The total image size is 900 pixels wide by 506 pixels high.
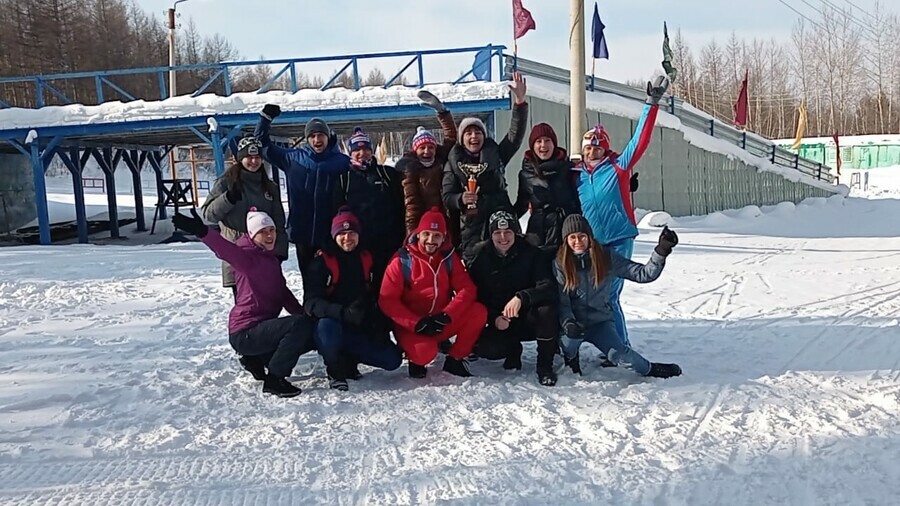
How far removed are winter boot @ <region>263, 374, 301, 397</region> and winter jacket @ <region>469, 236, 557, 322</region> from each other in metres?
1.32

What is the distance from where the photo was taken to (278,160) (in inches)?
175

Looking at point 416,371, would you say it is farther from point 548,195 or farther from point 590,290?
point 548,195

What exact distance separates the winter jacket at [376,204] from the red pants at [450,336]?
2.03ft

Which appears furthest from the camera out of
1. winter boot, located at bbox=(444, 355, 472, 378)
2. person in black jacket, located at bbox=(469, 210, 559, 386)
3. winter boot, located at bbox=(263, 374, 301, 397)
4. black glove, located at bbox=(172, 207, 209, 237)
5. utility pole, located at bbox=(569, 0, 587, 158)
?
utility pole, located at bbox=(569, 0, 587, 158)

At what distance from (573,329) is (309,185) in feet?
6.58

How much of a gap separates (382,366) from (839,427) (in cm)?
261

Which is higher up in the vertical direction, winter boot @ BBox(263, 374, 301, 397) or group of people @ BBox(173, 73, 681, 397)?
group of people @ BBox(173, 73, 681, 397)

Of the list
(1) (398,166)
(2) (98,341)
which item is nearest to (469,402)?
(1) (398,166)

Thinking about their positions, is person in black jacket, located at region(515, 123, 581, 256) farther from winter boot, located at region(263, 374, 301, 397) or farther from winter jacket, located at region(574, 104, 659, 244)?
winter boot, located at region(263, 374, 301, 397)

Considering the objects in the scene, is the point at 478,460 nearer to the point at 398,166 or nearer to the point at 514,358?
the point at 514,358

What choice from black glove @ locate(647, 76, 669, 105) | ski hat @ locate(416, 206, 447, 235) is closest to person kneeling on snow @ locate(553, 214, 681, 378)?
ski hat @ locate(416, 206, 447, 235)

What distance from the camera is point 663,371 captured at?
13.8 feet

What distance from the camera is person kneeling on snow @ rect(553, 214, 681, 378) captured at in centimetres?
410

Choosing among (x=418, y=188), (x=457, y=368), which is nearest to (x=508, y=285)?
(x=457, y=368)
